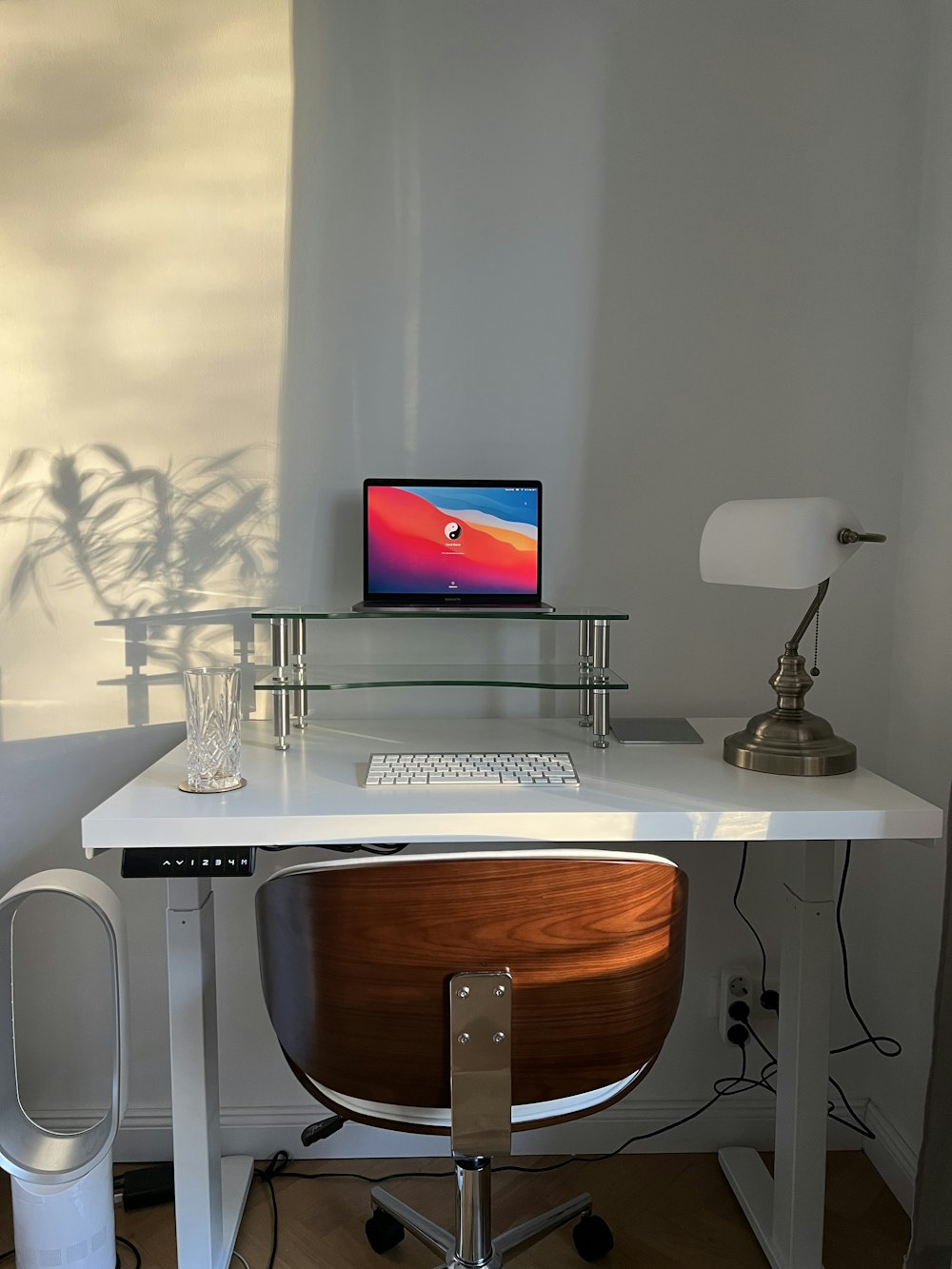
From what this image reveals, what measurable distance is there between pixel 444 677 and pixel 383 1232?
94 centimetres

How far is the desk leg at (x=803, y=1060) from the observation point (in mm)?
1550

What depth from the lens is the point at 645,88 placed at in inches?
72.2

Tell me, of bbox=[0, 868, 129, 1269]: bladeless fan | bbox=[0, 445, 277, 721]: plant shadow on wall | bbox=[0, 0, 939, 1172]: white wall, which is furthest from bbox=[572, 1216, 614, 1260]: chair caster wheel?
Answer: bbox=[0, 445, 277, 721]: plant shadow on wall

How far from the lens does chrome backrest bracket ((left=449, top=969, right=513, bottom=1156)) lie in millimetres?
1108

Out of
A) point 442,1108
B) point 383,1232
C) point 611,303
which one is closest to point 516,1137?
point 383,1232

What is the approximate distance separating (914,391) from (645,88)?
0.76 meters

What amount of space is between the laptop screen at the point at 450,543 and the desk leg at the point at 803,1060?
674mm

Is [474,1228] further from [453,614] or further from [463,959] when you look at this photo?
[453,614]

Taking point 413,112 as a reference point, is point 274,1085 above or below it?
below

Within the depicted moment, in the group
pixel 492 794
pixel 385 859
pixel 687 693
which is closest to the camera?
pixel 385 859

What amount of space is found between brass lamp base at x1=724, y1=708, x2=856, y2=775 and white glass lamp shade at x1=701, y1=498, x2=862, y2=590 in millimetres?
233

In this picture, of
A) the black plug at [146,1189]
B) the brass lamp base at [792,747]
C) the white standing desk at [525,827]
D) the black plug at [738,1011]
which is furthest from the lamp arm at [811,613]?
the black plug at [146,1189]

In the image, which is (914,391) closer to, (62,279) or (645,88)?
(645,88)

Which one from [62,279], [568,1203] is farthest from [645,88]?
[568,1203]
